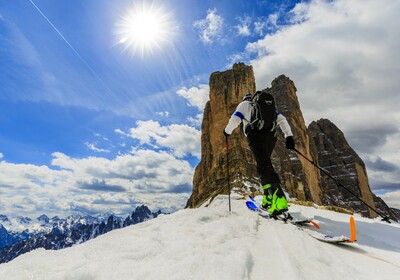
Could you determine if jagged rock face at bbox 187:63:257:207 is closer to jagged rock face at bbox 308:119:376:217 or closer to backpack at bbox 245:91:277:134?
jagged rock face at bbox 308:119:376:217

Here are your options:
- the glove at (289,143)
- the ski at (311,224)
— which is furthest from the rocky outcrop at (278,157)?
the ski at (311,224)

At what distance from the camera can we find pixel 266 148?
7.28 m

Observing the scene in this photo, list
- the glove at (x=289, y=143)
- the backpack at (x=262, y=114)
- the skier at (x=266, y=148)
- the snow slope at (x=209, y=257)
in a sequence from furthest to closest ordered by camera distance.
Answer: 1. the glove at (x=289, y=143)
2. the backpack at (x=262, y=114)
3. the skier at (x=266, y=148)
4. the snow slope at (x=209, y=257)

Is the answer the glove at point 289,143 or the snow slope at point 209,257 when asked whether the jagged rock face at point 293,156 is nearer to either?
the glove at point 289,143

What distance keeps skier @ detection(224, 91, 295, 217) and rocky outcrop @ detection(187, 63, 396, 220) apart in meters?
47.4

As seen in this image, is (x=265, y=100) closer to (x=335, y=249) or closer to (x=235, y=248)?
(x=335, y=249)

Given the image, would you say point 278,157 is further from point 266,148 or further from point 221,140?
point 266,148

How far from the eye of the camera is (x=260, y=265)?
9.99 feet

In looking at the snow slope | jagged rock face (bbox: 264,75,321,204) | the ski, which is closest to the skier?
the ski

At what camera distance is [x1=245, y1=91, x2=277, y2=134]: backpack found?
23.9ft

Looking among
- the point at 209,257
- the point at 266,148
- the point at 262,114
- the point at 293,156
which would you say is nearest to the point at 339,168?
the point at 293,156

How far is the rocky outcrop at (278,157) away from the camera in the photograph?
76625mm

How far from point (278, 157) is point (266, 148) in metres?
90.6

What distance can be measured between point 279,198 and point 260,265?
3.54m
